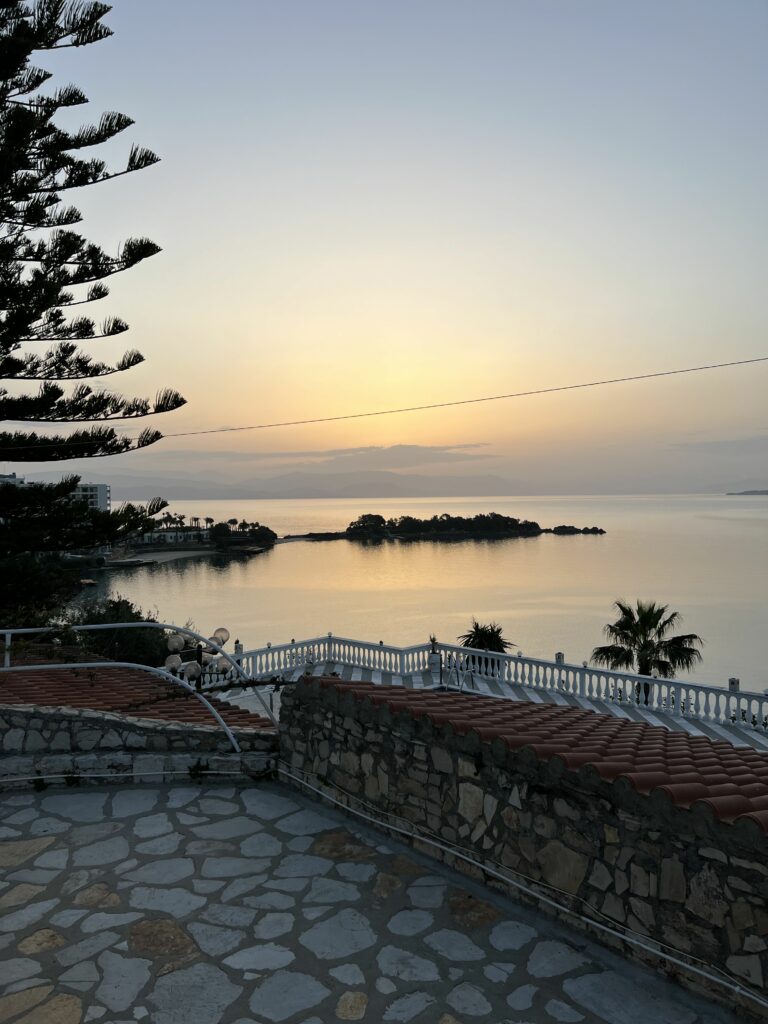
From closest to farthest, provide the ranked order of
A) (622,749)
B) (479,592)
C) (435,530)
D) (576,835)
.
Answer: (576,835), (622,749), (479,592), (435,530)

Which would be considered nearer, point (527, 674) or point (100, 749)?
point (100, 749)

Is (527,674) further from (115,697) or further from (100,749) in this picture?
(100,749)

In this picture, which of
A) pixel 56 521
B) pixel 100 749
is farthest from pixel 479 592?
pixel 100 749

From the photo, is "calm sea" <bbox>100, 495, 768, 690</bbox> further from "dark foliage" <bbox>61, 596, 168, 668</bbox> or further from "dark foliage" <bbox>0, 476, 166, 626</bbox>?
"dark foliage" <bbox>0, 476, 166, 626</bbox>

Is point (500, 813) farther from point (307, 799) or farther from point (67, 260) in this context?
point (67, 260)

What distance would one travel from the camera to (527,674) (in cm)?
1562

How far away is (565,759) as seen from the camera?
163 inches

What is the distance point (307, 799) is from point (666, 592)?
65305mm

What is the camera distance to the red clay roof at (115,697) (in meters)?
7.05

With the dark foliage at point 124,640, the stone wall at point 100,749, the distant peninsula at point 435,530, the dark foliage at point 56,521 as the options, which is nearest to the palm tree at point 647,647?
the dark foliage at point 56,521

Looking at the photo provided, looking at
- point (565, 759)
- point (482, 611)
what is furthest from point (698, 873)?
point (482, 611)

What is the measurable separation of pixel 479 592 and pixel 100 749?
206 feet

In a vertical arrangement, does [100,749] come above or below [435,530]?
above

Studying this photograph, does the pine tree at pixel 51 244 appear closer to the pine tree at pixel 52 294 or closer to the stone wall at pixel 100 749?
the pine tree at pixel 52 294
